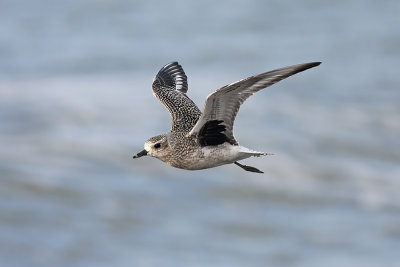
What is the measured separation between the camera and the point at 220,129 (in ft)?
42.8

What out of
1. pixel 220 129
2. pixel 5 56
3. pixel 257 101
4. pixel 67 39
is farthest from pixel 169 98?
pixel 67 39

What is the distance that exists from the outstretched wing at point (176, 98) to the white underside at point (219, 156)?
889 mm

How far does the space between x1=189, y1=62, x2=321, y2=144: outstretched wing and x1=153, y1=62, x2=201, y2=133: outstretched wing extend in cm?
102

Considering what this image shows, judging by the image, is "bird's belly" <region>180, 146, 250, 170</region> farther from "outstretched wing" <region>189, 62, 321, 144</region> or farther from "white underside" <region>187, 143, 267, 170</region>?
"outstretched wing" <region>189, 62, 321, 144</region>

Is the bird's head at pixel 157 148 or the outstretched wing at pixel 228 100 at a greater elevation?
the outstretched wing at pixel 228 100

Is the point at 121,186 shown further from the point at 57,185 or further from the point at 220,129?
the point at 220,129

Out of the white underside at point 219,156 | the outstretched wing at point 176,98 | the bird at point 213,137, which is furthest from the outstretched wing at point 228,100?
the outstretched wing at point 176,98

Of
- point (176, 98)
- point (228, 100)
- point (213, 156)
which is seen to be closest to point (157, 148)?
point (213, 156)

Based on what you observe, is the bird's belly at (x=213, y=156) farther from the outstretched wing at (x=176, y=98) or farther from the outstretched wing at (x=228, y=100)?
the outstretched wing at (x=176, y=98)

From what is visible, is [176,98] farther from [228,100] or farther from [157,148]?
[228,100]

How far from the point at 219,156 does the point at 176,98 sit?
9.68ft

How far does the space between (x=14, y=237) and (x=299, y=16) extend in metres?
30.9

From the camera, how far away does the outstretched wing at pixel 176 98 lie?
14.5 metres

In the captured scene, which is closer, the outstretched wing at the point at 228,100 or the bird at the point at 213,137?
the outstretched wing at the point at 228,100
